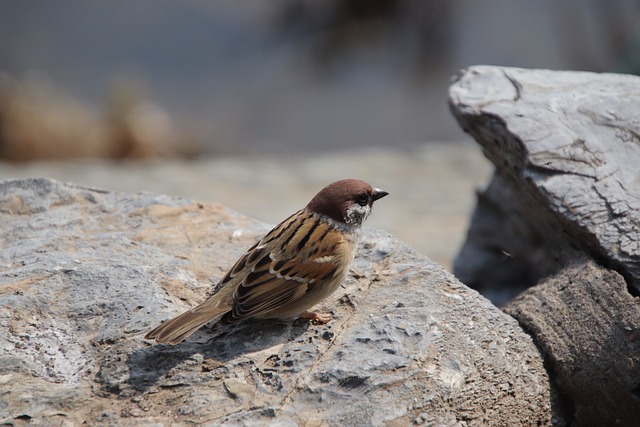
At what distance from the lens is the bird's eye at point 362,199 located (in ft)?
12.8

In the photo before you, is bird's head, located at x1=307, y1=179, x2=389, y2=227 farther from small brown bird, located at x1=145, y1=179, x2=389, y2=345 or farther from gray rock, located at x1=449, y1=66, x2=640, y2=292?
gray rock, located at x1=449, y1=66, x2=640, y2=292

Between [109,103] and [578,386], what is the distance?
27.7ft

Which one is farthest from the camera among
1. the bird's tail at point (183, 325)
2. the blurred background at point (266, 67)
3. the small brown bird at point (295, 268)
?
the blurred background at point (266, 67)

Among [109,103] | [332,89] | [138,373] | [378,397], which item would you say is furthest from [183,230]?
[332,89]

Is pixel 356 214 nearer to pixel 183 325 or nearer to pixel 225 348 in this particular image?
pixel 225 348

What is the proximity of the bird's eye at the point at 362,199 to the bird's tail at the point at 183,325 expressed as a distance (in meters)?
0.91

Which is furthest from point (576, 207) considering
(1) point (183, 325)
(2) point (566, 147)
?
(1) point (183, 325)

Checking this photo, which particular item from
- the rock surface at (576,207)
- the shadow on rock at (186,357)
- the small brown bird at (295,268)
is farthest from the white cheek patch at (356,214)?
the rock surface at (576,207)

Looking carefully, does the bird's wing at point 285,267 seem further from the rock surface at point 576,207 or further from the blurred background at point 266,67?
the blurred background at point 266,67

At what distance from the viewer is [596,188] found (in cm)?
369

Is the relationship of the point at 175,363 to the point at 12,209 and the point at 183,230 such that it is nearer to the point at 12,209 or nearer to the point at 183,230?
the point at 183,230

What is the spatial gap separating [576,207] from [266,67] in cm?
957

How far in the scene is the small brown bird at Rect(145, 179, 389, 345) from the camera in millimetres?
3398

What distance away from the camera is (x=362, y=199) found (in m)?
3.93
